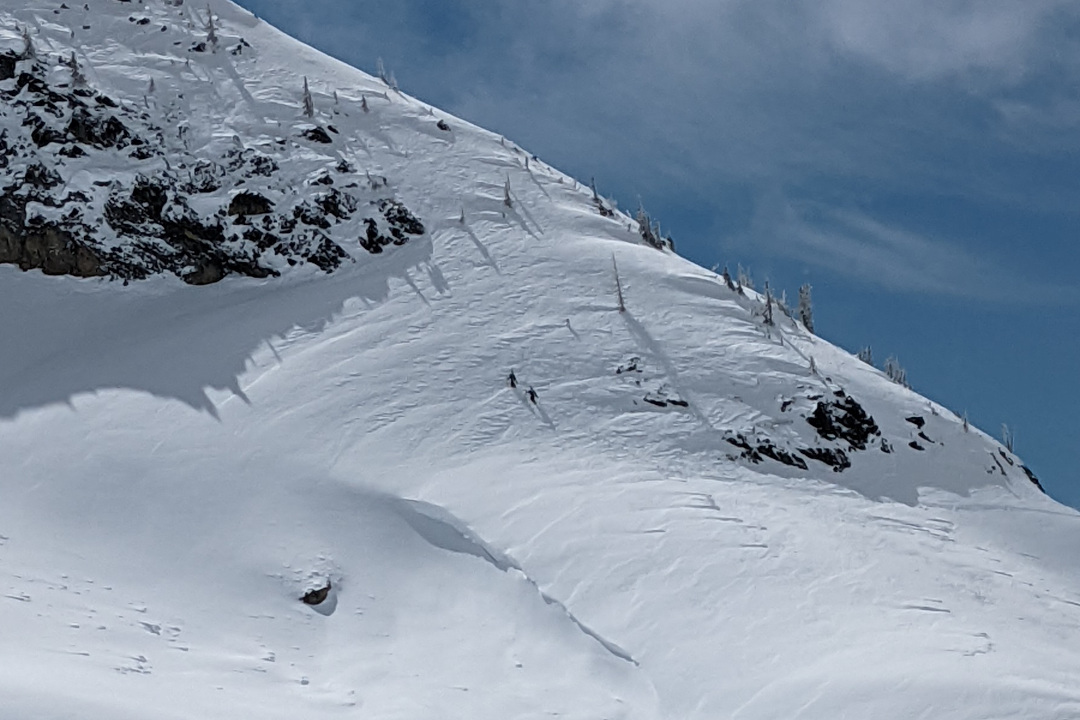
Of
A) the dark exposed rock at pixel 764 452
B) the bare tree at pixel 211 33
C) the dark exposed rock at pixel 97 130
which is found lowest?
the dark exposed rock at pixel 764 452

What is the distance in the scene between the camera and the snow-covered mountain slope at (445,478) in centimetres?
1218

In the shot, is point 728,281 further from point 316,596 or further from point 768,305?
point 316,596

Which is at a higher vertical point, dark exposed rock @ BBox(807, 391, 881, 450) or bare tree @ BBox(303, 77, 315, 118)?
bare tree @ BBox(303, 77, 315, 118)

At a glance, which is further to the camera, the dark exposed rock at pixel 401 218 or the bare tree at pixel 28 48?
the bare tree at pixel 28 48

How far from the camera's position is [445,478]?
16672mm

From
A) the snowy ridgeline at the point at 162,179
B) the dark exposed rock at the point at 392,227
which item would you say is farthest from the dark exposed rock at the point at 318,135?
the dark exposed rock at the point at 392,227

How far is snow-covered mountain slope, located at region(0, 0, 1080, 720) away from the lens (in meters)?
12.2

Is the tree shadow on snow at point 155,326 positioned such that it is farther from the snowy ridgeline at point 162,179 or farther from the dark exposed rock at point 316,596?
the dark exposed rock at point 316,596

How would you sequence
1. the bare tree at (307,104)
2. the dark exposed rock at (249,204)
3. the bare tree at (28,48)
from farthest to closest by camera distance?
the bare tree at (307,104) → the bare tree at (28,48) → the dark exposed rock at (249,204)

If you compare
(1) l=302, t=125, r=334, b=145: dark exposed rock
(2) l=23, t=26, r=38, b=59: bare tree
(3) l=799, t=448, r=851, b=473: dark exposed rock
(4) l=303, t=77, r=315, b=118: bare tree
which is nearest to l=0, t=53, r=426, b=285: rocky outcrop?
(2) l=23, t=26, r=38, b=59: bare tree

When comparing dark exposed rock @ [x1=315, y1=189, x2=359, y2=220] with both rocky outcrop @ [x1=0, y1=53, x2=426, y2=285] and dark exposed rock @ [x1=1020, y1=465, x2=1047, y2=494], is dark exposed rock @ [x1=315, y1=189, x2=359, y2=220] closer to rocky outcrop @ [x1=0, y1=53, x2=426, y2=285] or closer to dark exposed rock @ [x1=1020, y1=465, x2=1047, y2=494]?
rocky outcrop @ [x1=0, y1=53, x2=426, y2=285]

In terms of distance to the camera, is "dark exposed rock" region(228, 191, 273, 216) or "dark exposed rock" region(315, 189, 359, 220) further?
"dark exposed rock" region(315, 189, 359, 220)

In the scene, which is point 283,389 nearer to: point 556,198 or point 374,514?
point 374,514

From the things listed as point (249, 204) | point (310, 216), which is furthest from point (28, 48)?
point (310, 216)
